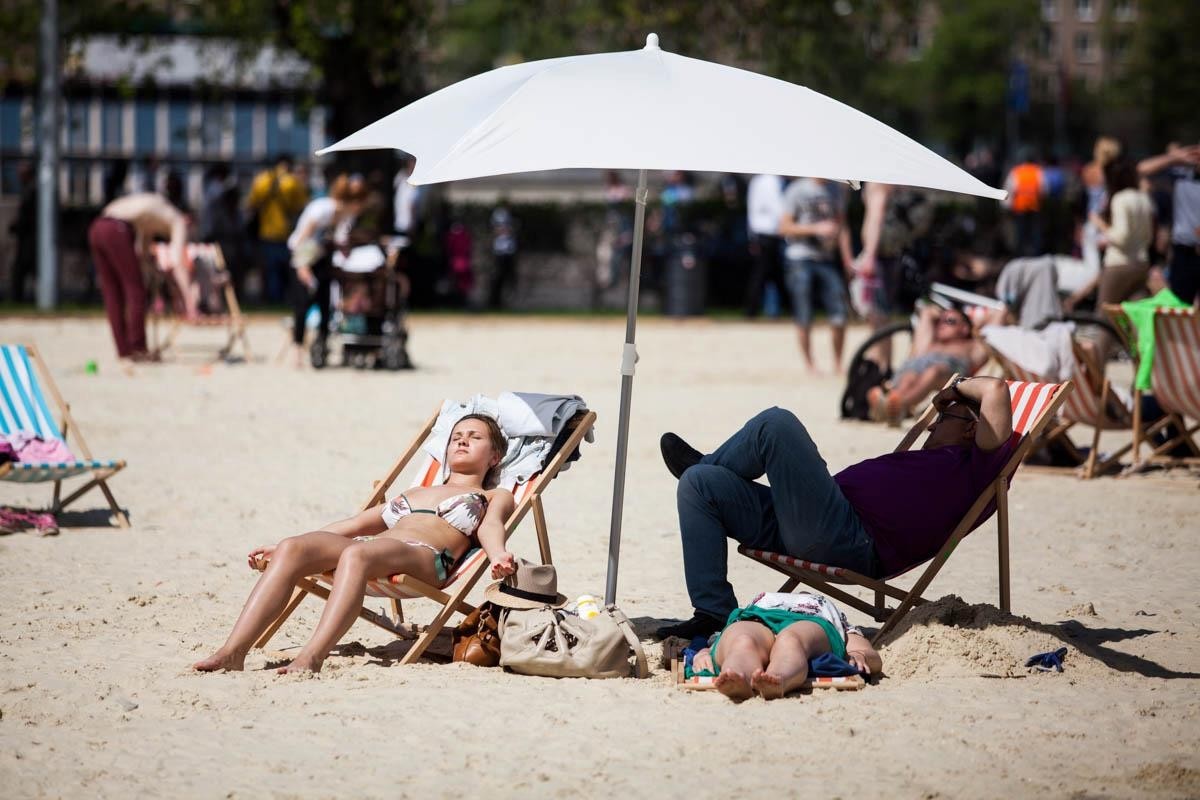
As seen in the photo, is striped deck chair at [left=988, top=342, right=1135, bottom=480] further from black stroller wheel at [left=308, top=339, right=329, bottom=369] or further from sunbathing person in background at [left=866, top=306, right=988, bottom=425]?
black stroller wheel at [left=308, top=339, right=329, bottom=369]

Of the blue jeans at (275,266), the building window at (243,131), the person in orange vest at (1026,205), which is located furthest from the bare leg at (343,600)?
the building window at (243,131)

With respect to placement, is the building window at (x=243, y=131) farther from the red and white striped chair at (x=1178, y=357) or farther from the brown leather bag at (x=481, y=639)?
the brown leather bag at (x=481, y=639)

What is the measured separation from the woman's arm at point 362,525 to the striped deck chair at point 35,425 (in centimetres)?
226

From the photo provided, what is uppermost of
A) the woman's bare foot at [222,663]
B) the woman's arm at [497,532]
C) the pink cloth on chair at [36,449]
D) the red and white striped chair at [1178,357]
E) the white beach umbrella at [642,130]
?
the white beach umbrella at [642,130]

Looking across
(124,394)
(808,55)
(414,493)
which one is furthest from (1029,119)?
(414,493)

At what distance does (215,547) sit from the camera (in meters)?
7.87

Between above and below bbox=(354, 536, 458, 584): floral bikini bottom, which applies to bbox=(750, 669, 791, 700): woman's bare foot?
below

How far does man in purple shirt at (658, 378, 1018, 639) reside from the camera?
5738 millimetres

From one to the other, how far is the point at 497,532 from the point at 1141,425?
5.68 metres

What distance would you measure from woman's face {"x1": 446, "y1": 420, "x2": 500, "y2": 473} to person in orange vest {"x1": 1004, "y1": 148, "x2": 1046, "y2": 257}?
1702 centimetres

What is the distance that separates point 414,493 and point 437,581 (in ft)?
1.72

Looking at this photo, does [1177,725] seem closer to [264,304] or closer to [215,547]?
[215,547]

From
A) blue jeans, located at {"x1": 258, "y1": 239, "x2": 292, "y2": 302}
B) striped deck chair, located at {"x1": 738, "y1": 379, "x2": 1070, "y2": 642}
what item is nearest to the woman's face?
striped deck chair, located at {"x1": 738, "y1": 379, "x2": 1070, "y2": 642}

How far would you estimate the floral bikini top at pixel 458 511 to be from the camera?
5934 millimetres
